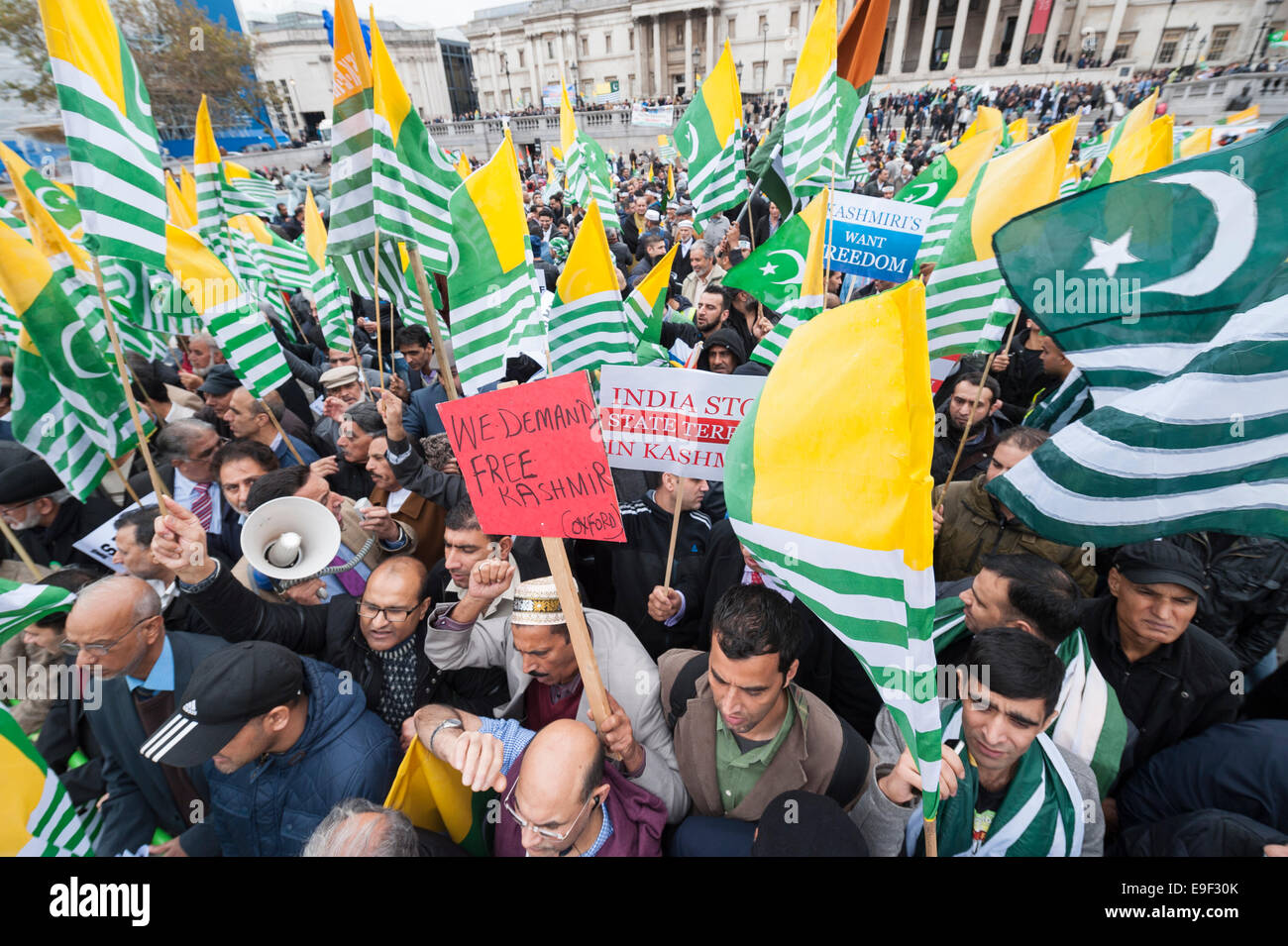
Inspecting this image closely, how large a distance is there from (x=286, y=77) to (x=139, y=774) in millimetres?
67191

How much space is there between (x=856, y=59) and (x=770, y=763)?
6.34 meters

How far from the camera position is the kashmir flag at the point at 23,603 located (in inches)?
78.7

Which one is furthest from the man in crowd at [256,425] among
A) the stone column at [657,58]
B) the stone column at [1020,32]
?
the stone column at [657,58]

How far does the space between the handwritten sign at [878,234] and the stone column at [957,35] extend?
50627 millimetres

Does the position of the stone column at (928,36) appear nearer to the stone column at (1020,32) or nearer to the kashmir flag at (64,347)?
the stone column at (1020,32)

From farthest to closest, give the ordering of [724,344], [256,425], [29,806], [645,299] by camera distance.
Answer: [724,344], [645,299], [256,425], [29,806]

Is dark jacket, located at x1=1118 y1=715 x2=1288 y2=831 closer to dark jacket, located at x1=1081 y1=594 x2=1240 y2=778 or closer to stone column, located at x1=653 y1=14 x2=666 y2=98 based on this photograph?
dark jacket, located at x1=1081 y1=594 x2=1240 y2=778

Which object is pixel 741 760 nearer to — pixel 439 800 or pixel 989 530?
pixel 439 800

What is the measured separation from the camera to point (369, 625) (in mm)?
2633

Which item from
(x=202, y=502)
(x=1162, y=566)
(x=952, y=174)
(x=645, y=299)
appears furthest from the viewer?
(x=952, y=174)

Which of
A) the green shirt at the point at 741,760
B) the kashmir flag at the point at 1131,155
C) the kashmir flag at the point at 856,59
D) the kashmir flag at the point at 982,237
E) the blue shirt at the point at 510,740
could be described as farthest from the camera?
the kashmir flag at the point at 856,59

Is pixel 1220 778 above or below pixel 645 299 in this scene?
below

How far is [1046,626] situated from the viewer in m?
2.30

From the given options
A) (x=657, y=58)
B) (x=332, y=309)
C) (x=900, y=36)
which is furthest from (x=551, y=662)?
(x=657, y=58)
